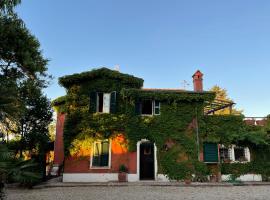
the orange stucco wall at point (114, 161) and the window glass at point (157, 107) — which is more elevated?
the window glass at point (157, 107)

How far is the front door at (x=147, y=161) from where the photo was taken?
657 inches

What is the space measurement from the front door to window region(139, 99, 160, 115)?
2320 millimetres

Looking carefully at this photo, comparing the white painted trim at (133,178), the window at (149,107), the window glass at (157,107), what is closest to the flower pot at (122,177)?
the white painted trim at (133,178)

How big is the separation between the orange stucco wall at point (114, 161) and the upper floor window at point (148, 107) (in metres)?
2.53

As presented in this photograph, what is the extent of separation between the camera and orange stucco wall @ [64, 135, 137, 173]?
1614 centimetres

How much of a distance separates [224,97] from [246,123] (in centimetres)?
2205

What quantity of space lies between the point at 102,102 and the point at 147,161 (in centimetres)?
547

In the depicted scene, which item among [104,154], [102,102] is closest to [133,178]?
A: [104,154]

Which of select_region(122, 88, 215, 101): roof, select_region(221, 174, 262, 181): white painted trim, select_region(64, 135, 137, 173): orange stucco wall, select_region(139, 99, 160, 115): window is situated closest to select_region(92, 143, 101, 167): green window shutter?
select_region(64, 135, 137, 173): orange stucco wall

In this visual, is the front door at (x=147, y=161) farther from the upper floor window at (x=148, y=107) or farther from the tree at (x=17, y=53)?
the tree at (x=17, y=53)

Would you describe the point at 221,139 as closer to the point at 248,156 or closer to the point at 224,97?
the point at 248,156

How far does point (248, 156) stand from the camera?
17.2m

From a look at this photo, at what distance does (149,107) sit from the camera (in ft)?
58.2

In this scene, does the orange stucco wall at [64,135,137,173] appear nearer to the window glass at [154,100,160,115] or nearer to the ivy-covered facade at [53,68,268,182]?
the ivy-covered facade at [53,68,268,182]
